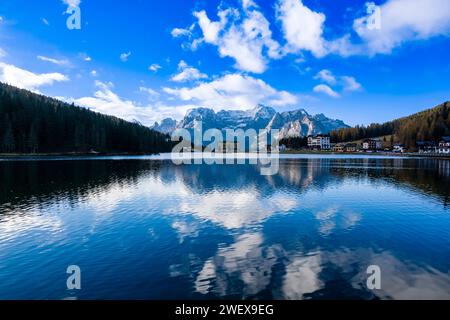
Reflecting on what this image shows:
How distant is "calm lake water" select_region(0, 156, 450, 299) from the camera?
1830cm

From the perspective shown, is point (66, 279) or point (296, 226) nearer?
point (66, 279)

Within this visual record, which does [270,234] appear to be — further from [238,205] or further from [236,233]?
[238,205]

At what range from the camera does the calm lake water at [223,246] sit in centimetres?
1830

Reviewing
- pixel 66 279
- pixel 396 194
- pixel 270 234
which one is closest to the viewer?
pixel 66 279

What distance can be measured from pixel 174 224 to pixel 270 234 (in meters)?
12.2

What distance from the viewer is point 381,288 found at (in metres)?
18.3

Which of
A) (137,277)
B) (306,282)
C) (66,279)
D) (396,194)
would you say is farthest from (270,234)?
(396,194)

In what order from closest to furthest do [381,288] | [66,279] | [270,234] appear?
[381,288], [66,279], [270,234]

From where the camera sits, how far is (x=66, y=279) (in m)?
19.5

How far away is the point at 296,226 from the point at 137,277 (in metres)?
20.3

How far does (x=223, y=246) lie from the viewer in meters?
26.1

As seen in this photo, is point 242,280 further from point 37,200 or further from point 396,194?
point 396,194
